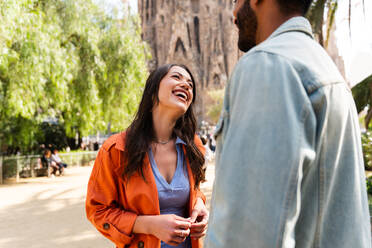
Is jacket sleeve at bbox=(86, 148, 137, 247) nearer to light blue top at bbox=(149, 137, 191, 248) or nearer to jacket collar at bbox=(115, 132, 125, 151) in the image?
jacket collar at bbox=(115, 132, 125, 151)

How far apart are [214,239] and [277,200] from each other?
17 centimetres

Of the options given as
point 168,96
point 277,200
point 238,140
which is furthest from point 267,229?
point 168,96

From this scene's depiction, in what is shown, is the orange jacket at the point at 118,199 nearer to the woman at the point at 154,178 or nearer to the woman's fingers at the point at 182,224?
the woman at the point at 154,178

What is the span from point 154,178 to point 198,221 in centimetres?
37

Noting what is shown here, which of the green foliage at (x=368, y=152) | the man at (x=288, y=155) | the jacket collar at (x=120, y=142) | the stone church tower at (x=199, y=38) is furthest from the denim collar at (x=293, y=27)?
the stone church tower at (x=199, y=38)

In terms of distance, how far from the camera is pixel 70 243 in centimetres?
441

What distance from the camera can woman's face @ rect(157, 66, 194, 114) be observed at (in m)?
1.71

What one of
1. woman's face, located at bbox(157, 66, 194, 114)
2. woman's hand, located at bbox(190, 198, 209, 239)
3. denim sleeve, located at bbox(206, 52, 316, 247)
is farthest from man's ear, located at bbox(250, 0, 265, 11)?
woman's hand, located at bbox(190, 198, 209, 239)

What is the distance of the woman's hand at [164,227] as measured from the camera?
1.43 m

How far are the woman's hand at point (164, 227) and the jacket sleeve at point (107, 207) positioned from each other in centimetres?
5

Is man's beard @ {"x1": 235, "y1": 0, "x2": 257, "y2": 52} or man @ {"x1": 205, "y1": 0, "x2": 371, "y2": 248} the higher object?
man's beard @ {"x1": 235, "y1": 0, "x2": 257, "y2": 52}

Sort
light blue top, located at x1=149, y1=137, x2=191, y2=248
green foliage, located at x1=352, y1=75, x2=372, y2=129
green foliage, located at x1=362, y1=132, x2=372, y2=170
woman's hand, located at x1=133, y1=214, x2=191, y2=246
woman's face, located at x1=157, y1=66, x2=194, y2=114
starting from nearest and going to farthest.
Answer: woman's hand, located at x1=133, y1=214, x2=191, y2=246, light blue top, located at x1=149, y1=137, x2=191, y2=248, woman's face, located at x1=157, y1=66, x2=194, y2=114, green foliage, located at x1=352, y1=75, x2=372, y2=129, green foliage, located at x1=362, y1=132, x2=372, y2=170

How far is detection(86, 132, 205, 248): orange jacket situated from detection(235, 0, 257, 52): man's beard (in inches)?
34.8

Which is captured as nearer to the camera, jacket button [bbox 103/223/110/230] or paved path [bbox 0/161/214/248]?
jacket button [bbox 103/223/110/230]
